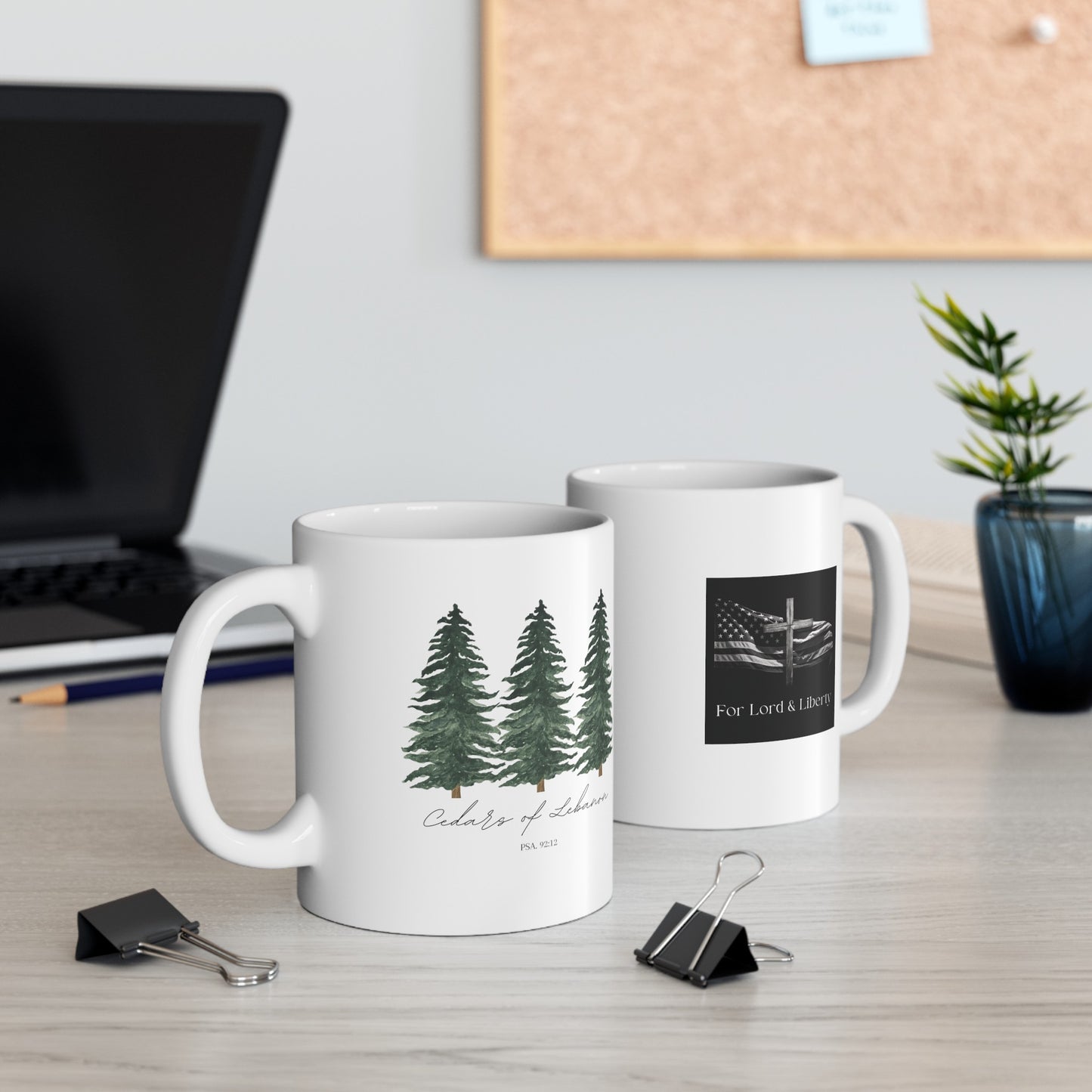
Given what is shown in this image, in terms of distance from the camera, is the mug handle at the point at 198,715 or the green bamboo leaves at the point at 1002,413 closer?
the mug handle at the point at 198,715

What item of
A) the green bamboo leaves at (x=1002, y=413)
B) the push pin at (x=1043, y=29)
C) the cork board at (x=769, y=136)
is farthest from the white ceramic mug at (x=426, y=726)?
the push pin at (x=1043, y=29)

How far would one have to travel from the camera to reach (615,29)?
156 centimetres

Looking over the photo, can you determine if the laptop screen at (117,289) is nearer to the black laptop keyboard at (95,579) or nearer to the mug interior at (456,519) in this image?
the black laptop keyboard at (95,579)

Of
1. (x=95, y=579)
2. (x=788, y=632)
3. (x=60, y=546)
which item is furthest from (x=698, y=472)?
(x=60, y=546)

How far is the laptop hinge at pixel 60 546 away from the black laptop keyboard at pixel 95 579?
0.01 metres

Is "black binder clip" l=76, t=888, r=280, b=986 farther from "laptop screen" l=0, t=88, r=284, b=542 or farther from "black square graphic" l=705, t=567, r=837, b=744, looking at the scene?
"laptop screen" l=0, t=88, r=284, b=542

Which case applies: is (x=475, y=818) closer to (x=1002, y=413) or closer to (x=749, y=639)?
(x=749, y=639)

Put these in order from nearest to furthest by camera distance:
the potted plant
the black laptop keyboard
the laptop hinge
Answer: the potted plant, the black laptop keyboard, the laptop hinge

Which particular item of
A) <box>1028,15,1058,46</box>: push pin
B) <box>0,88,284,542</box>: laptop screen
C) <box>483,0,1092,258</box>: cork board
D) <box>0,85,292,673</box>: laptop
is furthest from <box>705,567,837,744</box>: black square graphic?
<box>1028,15,1058,46</box>: push pin

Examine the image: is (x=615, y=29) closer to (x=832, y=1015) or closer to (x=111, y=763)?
(x=111, y=763)

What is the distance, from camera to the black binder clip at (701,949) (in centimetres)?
38

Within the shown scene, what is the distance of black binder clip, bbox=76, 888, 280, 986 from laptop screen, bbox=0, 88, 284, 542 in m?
0.61

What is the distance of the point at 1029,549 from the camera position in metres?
0.67

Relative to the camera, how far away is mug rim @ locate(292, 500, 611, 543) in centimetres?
46
